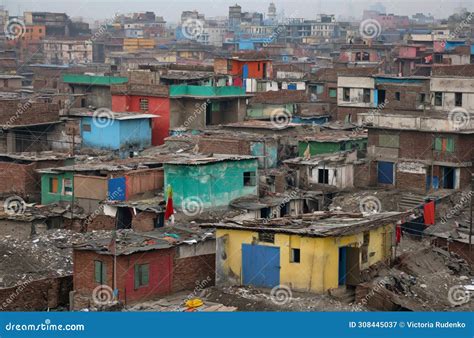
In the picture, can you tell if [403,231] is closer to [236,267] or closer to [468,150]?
[468,150]

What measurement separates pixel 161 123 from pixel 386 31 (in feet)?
215

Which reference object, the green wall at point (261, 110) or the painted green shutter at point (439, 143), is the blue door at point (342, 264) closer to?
the painted green shutter at point (439, 143)

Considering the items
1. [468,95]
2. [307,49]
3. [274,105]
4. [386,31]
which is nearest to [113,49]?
[307,49]

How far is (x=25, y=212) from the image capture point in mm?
19656

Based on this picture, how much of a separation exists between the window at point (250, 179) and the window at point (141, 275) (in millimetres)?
5609

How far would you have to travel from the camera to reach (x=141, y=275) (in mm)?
14867

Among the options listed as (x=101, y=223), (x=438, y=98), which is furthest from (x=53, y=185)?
(x=438, y=98)

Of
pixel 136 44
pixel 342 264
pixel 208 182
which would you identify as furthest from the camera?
pixel 136 44

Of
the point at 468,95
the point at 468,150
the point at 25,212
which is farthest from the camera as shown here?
the point at 468,95

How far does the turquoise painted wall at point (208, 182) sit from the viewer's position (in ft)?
63.1

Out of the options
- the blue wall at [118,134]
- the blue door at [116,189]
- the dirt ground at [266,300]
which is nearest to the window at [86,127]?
the blue wall at [118,134]

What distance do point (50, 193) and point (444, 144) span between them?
857cm

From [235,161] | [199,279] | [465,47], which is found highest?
[465,47]

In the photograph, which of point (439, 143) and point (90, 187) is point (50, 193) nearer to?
point (90, 187)
